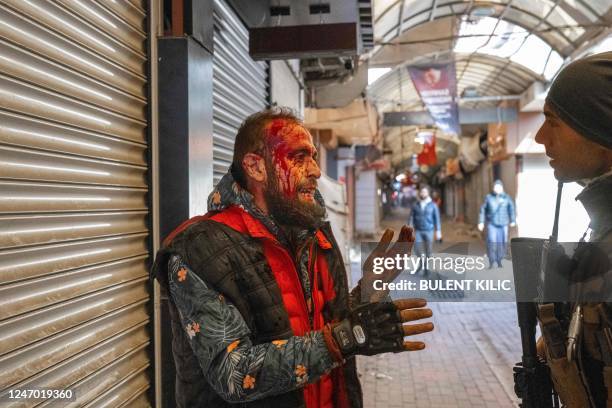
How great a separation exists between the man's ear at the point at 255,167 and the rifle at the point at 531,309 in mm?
1099

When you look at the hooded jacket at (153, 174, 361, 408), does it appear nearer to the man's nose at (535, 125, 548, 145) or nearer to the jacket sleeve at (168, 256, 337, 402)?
the jacket sleeve at (168, 256, 337, 402)

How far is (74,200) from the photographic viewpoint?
2371mm

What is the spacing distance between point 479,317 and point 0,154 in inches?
321

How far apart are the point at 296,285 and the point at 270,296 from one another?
0.17 metres

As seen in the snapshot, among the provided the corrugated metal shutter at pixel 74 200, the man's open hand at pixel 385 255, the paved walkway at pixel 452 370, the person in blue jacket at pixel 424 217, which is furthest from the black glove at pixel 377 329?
the person in blue jacket at pixel 424 217

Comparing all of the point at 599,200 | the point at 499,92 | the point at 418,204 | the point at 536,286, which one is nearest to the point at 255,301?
the point at 536,286

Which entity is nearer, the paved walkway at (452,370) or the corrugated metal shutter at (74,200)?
the corrugated metal shutter at (74,200)

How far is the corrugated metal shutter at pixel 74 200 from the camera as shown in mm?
1975

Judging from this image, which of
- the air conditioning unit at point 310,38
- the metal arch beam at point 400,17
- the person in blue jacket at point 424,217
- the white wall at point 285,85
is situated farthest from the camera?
the person in blue jacket at point 424,217

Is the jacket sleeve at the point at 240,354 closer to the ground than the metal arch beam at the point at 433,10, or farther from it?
closer to the ground

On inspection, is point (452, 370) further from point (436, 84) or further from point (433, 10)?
point (433, 10)

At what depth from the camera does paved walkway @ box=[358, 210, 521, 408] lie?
16.5ft

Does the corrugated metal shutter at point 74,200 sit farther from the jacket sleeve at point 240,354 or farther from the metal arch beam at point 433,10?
the metal arch beam at point 433,10

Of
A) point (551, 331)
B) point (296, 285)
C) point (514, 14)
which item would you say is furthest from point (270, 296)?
point (514, 14)
